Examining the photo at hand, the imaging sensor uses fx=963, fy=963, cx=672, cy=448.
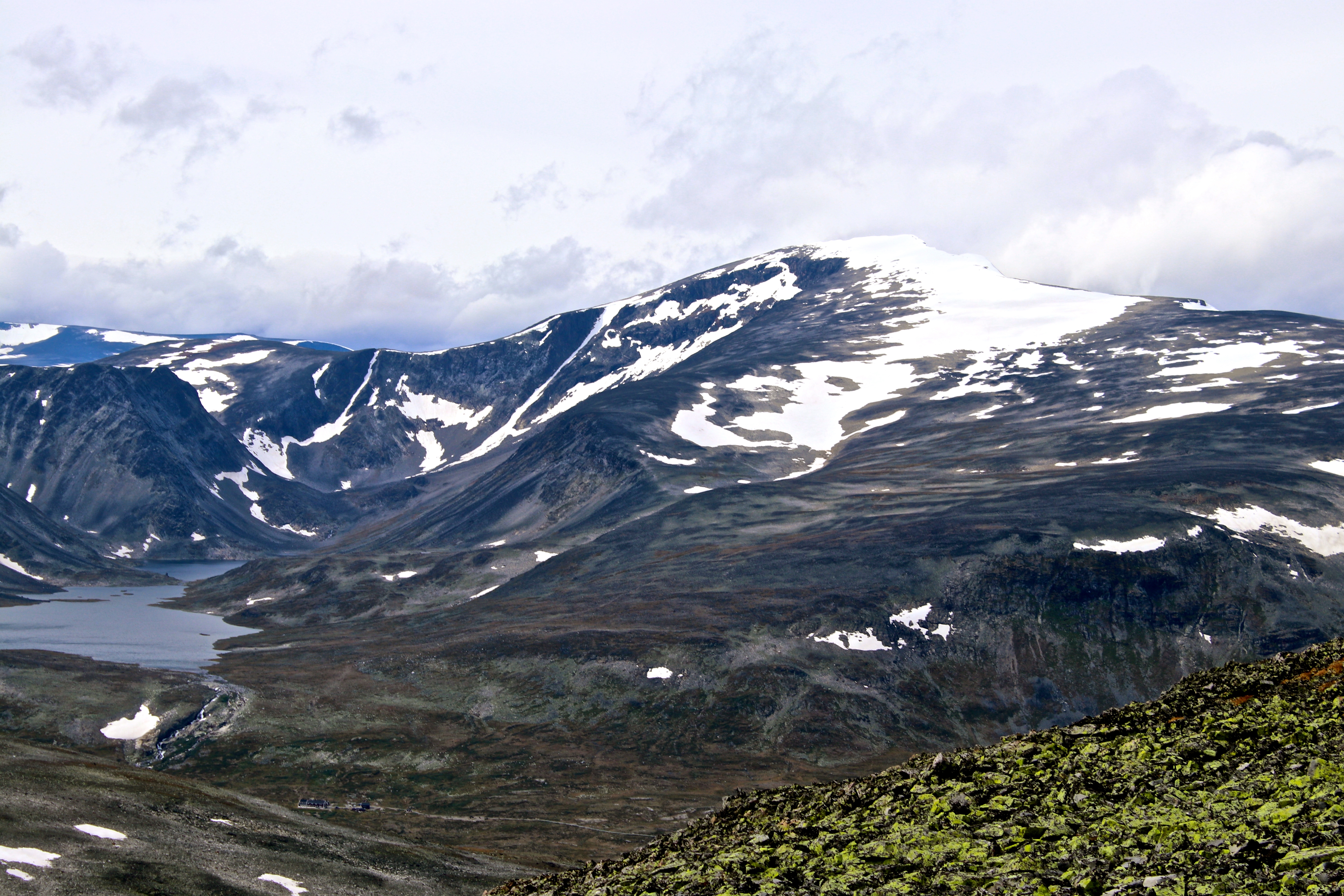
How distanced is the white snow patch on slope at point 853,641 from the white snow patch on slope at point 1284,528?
58.5m

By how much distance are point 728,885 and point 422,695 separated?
110784 mm

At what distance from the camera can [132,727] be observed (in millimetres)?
104875

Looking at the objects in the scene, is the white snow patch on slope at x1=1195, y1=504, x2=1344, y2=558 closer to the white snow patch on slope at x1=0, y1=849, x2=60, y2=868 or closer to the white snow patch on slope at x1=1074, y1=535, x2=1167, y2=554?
the white snow patch on slope at x1=1074, y1=535, x2=1167, y2=554

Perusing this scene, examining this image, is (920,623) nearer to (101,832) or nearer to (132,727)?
(132,727)

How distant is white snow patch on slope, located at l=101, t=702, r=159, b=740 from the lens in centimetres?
10244

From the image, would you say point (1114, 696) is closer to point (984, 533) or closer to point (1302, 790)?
point (984, 533)

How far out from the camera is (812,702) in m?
119

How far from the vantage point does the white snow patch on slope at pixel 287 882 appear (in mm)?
39594

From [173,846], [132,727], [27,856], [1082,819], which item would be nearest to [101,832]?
[173,846]

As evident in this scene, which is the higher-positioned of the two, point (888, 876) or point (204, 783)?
point (888, 876)

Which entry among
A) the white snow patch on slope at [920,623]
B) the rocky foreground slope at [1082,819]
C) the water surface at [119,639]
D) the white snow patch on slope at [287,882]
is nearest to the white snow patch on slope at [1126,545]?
the white snow patch on slope at [920,623]

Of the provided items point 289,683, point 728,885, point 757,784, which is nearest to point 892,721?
point 757,784

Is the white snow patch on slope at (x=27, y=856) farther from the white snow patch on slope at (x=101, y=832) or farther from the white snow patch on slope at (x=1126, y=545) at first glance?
the white snow patch on slope at (x=1126, y=545)

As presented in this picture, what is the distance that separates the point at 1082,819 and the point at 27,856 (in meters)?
36.0
